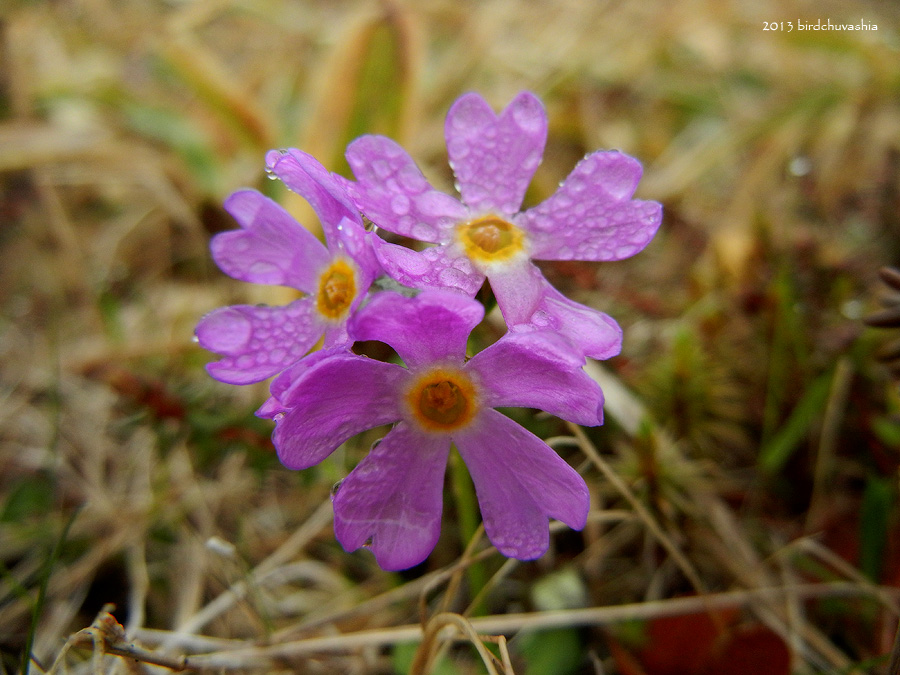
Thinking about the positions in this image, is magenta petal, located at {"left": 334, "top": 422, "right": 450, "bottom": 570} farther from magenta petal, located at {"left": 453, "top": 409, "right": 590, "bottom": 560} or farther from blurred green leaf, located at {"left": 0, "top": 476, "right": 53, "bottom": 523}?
blurred green leaf, located at {"left": 0, "top": 476, "right": 53, "bottom": 523}

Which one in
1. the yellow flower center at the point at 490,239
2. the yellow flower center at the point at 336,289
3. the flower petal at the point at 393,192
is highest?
the flower petal at the point at 393,192

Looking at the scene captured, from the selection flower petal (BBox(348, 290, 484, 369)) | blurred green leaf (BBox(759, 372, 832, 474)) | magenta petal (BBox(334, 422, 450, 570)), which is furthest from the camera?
blurred green leaf (BBox(759, 372, 832, 474))

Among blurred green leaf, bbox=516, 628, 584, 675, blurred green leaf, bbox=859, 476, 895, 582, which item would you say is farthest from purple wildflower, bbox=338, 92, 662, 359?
blurred green leaf, bbox=859, 476, 895, 582

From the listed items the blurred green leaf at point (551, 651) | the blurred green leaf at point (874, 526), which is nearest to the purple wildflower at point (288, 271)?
the blurred green leaf at point (551, 651)

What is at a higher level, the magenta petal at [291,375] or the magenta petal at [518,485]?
the magenta petal at [291,375]

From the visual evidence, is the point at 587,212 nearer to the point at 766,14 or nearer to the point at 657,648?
the point at 657,648

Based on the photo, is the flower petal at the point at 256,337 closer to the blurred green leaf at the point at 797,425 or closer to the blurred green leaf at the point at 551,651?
the blurred green leaf at the point at 551,651
